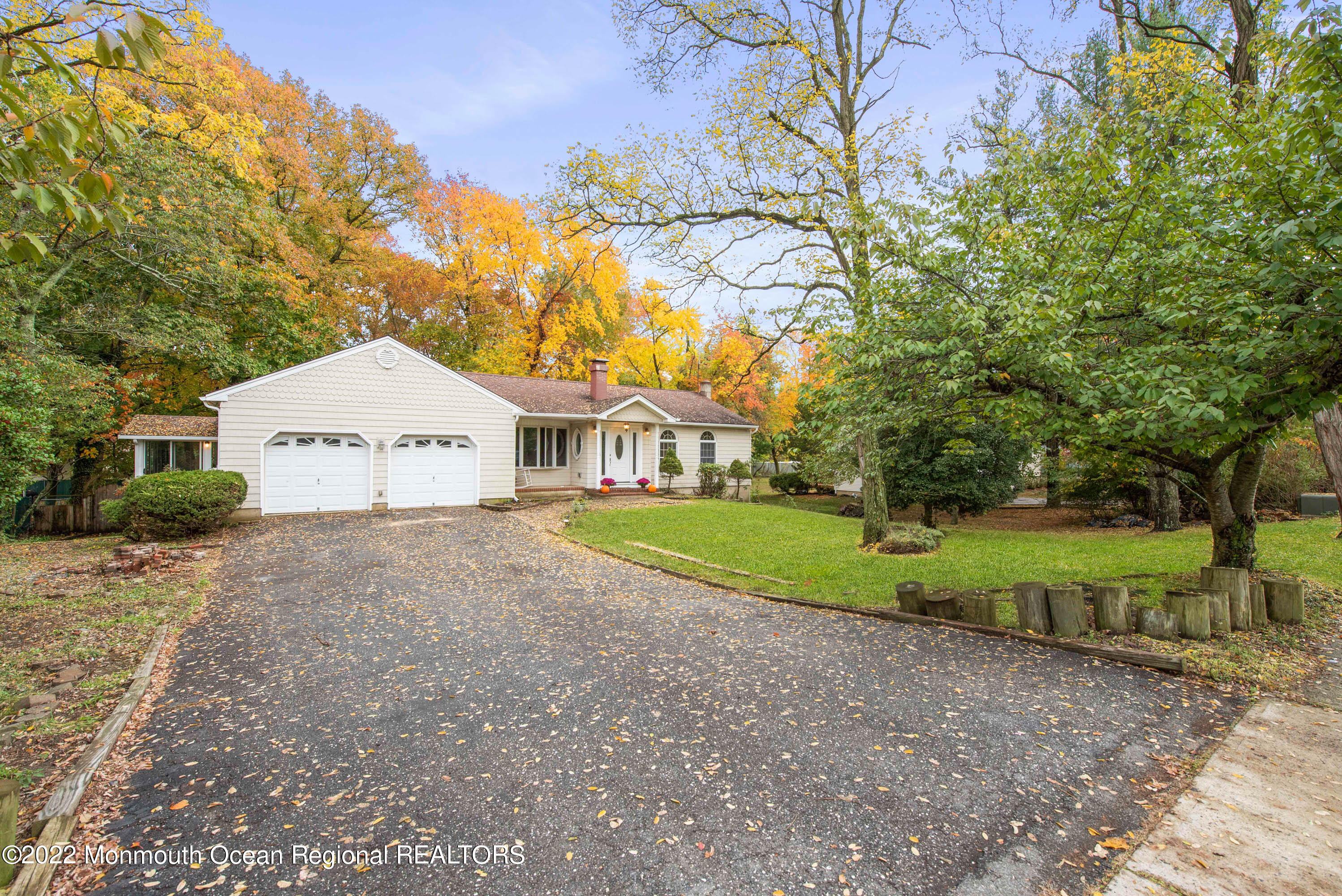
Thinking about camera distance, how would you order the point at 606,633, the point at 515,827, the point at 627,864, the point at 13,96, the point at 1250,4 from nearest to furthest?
the point at 13,96
the point at 627,864
the point at 515,827
the point at 606,633
the point at 1250,4

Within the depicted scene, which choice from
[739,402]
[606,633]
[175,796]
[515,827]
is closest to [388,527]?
[606,633]

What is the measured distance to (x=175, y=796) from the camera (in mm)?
3355

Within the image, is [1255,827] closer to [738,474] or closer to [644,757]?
[644,757]

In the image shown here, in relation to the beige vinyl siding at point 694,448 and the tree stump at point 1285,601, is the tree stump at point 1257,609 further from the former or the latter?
the beige vinyl siding at point 694,448

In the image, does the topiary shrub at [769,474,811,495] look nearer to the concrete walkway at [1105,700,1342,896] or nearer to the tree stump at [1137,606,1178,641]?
the tree stump at [1137,606,1178,641]

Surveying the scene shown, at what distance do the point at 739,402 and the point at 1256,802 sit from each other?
27.8m

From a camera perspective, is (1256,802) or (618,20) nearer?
(1256,802)

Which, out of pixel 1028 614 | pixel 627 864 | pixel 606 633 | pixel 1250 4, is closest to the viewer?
pixel 627 864

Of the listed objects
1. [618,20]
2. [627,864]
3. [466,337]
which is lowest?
[627,864]

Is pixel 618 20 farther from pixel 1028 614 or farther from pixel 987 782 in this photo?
pixel 987 782

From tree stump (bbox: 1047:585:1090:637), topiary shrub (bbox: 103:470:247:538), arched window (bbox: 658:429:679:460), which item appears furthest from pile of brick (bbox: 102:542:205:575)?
arched window (bbox: 658:429:679:460)

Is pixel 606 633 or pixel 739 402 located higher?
pixel 739 402

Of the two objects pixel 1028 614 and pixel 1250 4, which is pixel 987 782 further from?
pixel 1250 4

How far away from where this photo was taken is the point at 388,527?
13258mm
